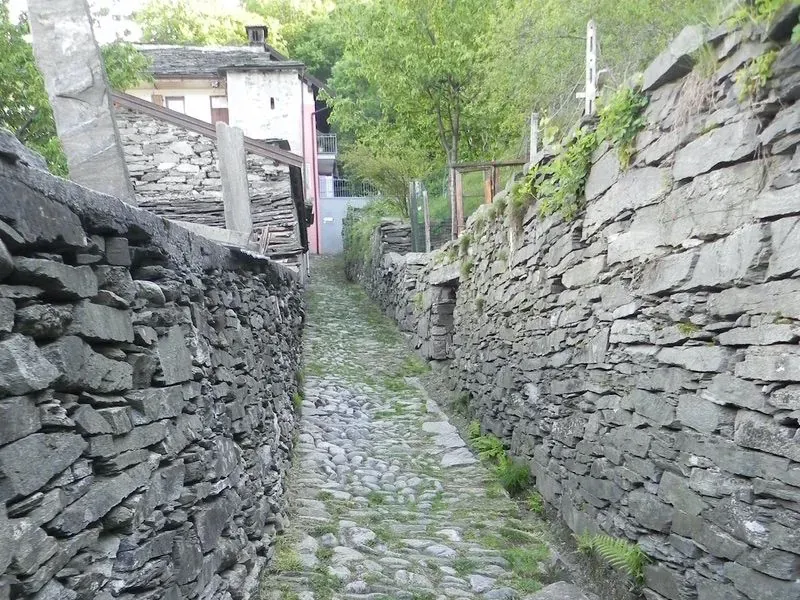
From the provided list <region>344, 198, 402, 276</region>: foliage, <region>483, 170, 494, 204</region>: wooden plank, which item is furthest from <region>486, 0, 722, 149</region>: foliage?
<region>344, 198, 402, 276</region>: foliage

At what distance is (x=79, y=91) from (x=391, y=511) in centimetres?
416

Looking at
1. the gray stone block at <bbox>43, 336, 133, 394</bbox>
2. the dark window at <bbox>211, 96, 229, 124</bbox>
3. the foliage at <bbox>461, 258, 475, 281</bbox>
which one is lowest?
the gray stone block at <bbox>43, 336, 133, 394</bbox>

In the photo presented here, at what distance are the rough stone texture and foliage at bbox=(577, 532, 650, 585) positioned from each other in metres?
3.66

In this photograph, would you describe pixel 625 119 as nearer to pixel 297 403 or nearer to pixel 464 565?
pixel 464 565

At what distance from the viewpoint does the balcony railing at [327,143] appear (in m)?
27.6

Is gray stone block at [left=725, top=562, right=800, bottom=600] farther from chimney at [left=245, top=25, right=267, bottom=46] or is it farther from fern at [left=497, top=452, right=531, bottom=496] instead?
chimney at [left=245, top=25, right=267, bottom=46]

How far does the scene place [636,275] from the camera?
392cm

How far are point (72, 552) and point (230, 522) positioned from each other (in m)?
1.72

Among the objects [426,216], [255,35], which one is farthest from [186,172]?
[255,35]

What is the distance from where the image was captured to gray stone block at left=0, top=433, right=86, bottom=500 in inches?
65.6

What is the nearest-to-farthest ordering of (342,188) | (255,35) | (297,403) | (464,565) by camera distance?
(464,565)
(297,403)
(255,35)
(342,188)

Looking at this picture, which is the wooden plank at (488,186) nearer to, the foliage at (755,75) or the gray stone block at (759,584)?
the foliage at (755,75)

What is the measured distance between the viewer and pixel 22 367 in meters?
1.71

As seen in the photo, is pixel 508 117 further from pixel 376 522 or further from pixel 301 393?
pixel 376 522
